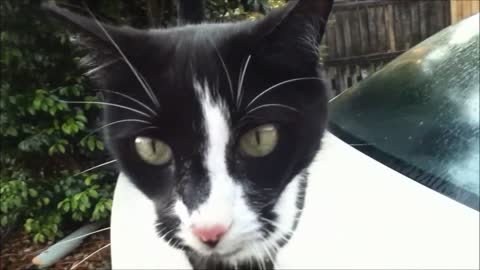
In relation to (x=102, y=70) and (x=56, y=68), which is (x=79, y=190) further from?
(x=102, y=70)

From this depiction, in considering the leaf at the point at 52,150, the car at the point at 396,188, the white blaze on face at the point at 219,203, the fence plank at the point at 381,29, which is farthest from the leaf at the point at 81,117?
the white blaze on face at the point at 219,203

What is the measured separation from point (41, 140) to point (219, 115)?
37.4 inches

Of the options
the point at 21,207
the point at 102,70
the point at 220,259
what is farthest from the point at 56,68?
the point at 220,259

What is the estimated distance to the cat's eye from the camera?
48 centimetres

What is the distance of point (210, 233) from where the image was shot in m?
0.46

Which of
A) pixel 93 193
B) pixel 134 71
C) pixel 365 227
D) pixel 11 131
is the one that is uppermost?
pixel 134 71

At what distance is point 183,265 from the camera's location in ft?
1.85

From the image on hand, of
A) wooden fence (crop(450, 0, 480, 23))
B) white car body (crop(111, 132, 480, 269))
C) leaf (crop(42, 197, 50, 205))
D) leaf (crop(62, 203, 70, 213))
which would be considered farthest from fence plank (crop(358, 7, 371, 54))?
leaf (crop(42, 197, 50, 205))

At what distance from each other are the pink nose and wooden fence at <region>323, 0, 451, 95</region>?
53 centimetres

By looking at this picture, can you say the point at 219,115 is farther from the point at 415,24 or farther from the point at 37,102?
the point at 37,102

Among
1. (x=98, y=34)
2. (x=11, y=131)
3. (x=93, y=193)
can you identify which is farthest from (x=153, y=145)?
(x=11, y=131)

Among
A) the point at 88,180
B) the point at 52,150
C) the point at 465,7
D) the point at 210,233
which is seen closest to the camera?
the point at 210,233

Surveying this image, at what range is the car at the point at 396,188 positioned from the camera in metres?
0.53

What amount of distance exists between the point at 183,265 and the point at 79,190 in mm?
765
